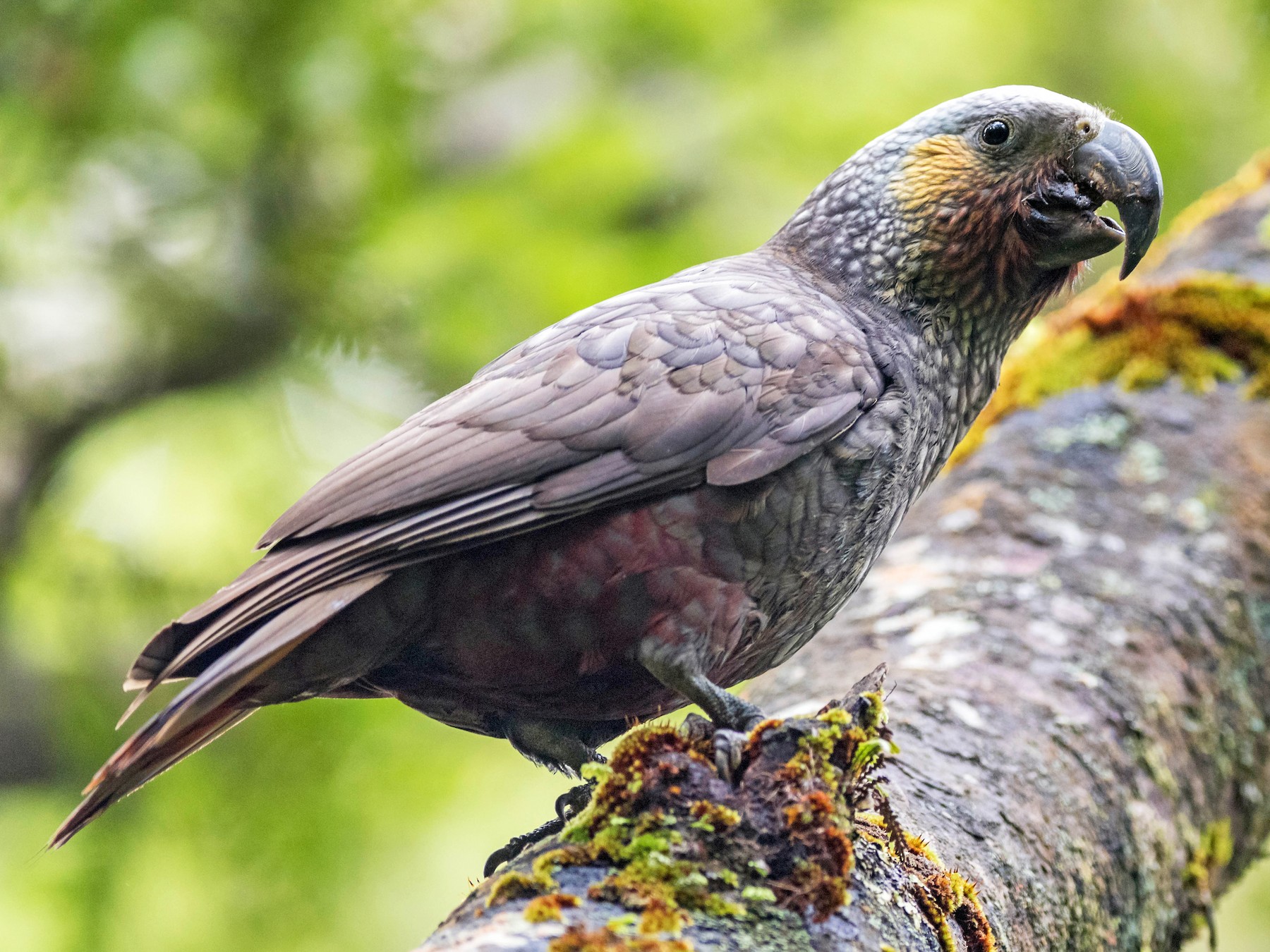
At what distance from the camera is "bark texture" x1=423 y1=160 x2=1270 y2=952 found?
2.06 meters

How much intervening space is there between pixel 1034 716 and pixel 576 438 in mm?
1542

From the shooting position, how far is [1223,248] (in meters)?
4.93

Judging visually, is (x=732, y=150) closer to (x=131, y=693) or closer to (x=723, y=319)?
(x=723, y=319)

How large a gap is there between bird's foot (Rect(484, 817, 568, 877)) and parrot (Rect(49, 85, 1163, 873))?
0.02m

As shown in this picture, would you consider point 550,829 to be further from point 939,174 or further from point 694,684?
point 939,174

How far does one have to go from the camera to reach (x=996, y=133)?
3.32 m

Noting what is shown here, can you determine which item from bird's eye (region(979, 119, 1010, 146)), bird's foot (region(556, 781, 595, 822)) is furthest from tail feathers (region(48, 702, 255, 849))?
bird's eye (region(979, 119, 1010, 146))

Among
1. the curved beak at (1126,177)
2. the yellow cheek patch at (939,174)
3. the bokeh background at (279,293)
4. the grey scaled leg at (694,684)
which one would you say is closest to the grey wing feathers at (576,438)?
the grey scaled leg at (694,684)

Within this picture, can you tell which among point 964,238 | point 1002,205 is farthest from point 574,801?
point 1002,205

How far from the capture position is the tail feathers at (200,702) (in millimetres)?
2445

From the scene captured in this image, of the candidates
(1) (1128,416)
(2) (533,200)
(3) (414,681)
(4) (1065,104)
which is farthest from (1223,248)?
(3) (414,681)

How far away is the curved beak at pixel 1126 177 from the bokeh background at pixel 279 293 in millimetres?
1887

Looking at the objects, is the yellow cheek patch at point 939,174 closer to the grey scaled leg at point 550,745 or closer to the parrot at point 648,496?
the parrot at point 648,496

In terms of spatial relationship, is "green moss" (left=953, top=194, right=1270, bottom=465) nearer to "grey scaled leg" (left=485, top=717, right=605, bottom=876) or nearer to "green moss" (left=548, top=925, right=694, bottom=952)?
"grey scaled leg" (left=485, top=717, right=605, bottom=876)
